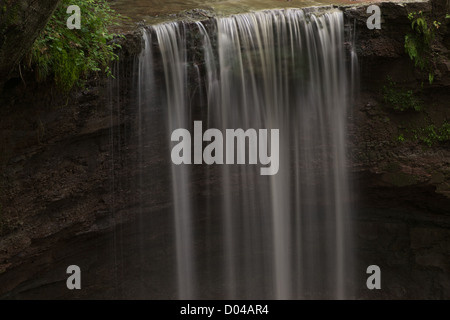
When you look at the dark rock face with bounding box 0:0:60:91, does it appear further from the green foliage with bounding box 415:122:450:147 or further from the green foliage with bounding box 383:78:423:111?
the green foliage with bounding box 415:122:450:147

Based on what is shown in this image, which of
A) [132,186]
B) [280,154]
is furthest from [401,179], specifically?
[132,186]

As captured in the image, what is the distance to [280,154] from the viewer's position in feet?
32.4

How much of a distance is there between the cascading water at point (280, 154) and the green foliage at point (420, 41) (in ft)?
3.99

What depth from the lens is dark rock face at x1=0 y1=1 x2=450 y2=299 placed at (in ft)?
26.8

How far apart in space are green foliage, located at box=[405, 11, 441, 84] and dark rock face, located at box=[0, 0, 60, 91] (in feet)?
20.1

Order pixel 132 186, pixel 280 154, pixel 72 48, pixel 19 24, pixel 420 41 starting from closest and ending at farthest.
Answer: pixel 19 24 < pixel 72 48 < pixel 132 186 < pixel 420 41 < pixel 280 154

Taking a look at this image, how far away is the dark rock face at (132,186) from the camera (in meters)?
8.18

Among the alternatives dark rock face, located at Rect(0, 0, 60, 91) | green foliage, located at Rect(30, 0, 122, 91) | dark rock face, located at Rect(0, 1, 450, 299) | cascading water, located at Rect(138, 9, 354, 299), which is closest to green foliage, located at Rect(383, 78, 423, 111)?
dark rock face, located at Rect(0, 1, 450, 299)

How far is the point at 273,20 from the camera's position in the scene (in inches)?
352

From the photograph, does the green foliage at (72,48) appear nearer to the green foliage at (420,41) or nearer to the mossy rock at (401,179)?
the green foliage at (420,41)

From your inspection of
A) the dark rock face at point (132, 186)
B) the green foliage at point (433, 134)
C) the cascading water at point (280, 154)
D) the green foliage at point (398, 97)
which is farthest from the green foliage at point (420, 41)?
the cascading water at point (280, 154)

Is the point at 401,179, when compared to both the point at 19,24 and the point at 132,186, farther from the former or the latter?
the point at 19,24

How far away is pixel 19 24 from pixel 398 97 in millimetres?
6757
